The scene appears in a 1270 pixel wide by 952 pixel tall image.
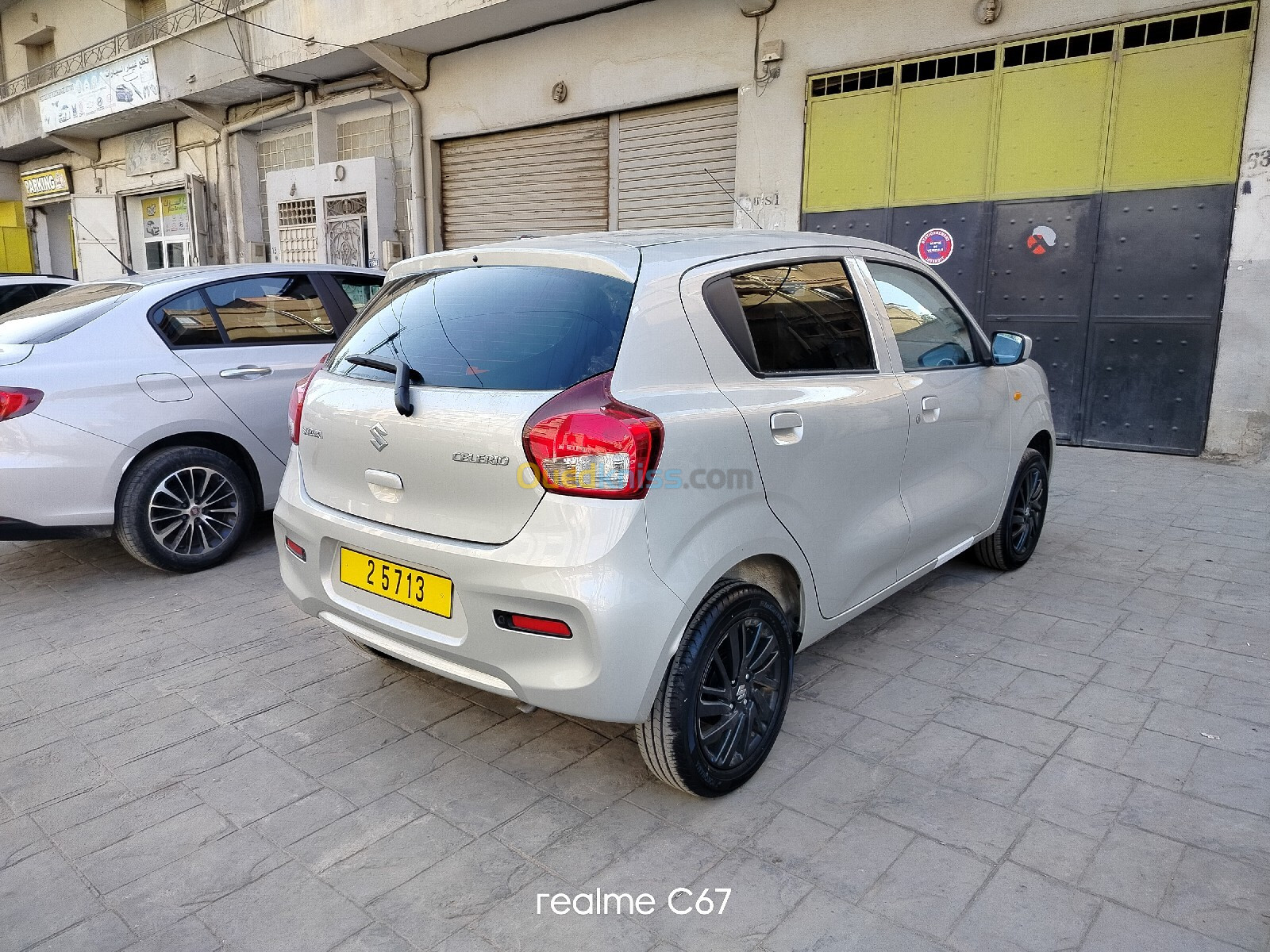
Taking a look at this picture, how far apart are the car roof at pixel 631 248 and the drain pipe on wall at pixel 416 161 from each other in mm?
11007

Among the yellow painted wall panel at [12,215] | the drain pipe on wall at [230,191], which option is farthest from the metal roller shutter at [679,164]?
the yellow painted wall panel at [12,215]

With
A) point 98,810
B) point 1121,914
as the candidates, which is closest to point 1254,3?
point 1121,914

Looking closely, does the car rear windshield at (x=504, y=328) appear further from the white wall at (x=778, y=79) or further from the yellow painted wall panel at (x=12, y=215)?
the yellow painted wall panel at (x=12, y=215)

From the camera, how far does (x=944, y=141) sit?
28.1 feet

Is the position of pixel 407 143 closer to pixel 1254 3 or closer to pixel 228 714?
pixel 1254 3

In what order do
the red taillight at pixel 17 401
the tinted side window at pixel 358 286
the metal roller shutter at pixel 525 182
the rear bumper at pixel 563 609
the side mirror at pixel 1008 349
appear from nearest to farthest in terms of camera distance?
the rear bumper at pixel 563 609
the side mirror at pixel 1008 349
the red taillight at pixel 17 401
the tinted side window at pixel 358 286
the metal roller shutter at pixel 525 182

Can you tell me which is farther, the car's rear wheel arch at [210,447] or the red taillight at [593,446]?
the car's rear wheel arch at [210,447]

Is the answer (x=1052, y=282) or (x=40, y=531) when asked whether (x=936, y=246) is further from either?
(x=40, y=531)

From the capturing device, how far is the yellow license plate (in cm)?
255

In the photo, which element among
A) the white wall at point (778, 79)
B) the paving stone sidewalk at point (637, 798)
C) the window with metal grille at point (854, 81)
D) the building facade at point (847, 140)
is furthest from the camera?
the window with metal grille at point (854, 81)

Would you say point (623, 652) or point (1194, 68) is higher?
point (1194, 68)

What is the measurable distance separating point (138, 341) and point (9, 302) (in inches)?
173

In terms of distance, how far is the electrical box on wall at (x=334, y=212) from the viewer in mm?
13875

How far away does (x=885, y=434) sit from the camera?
3238 mm
